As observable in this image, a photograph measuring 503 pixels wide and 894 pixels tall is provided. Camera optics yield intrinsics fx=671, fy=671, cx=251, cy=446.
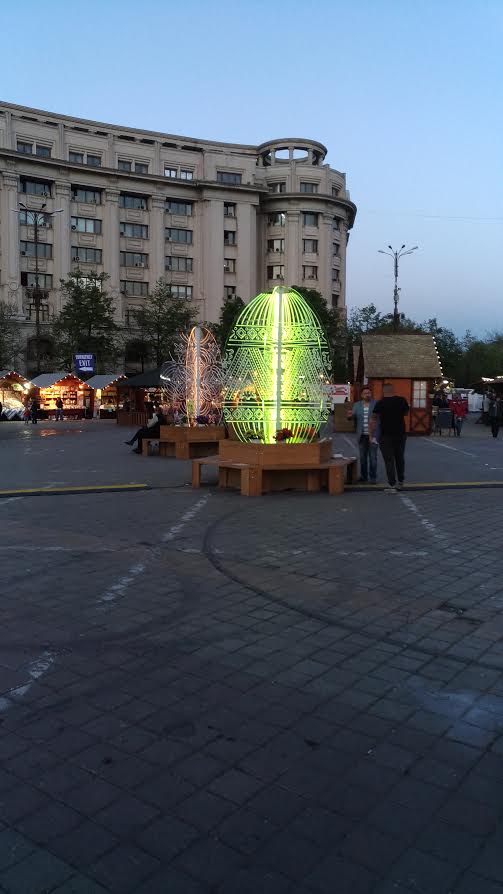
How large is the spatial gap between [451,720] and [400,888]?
1258mm

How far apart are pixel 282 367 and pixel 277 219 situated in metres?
60.7

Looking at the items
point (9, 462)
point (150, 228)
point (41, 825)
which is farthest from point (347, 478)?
point (150, 228)

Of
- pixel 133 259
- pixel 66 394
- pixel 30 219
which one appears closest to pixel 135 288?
pixel 133 259

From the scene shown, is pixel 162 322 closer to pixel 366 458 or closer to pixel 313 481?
pixel 366 458

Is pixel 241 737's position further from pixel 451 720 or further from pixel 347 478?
pixel 347 478

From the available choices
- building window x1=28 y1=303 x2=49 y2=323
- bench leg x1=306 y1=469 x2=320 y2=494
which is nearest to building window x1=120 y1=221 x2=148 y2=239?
building window x1=28 y1=303 x2=49 y2=323

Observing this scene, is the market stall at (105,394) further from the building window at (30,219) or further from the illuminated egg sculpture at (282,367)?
the illuminated egg sculpture at (282,367)

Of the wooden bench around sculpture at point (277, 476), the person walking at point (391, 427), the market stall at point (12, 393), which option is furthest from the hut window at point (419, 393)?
the market stall at point (12, 393)

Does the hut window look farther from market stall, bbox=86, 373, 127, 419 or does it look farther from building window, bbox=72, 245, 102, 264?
building window, bbox=72, 245, 102, 264

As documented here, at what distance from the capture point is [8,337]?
5203 centimetres

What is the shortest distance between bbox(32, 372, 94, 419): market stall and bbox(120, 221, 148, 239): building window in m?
20.9

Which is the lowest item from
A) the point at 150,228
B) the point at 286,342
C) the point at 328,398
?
the point at 328,398

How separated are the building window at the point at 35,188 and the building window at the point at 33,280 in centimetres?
672

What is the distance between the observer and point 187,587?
5.80m
